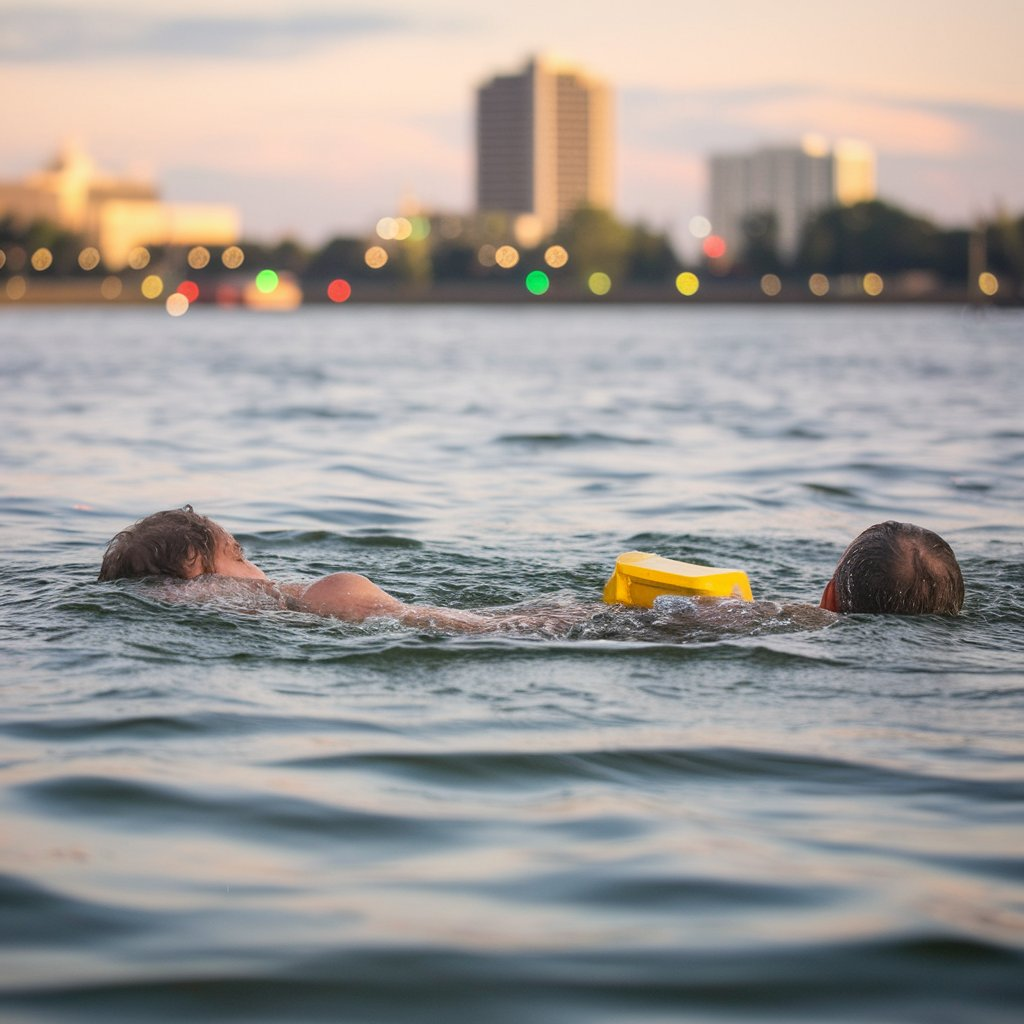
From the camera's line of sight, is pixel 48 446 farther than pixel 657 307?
No

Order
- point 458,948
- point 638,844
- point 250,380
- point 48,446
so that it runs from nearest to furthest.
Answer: point 458,948, point 638,844, point 48,446, point 250,380

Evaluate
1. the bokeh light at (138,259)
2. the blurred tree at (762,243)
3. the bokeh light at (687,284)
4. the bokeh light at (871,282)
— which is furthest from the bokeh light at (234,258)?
the bokeh light at (871,282)

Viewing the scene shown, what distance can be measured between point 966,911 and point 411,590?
16.0 feet

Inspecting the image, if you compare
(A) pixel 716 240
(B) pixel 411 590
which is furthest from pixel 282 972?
(A) pixel 716 240

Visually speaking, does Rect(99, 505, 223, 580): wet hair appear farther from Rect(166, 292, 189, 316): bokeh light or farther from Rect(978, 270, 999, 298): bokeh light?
Rect(978, 270, 999, 298): bokeh light

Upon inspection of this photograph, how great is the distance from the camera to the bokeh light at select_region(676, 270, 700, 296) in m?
170

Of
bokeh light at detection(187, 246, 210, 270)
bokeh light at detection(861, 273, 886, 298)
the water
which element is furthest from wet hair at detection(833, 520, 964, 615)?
bokeh light at detection(187, 246, 210, 270)

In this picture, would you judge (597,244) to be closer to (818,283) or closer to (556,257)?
(556,257)

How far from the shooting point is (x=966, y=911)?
3814mm

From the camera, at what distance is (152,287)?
17412 cm

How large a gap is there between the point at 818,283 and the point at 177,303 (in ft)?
209

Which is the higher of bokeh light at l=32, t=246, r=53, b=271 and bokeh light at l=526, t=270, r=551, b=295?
bokeh light at l=32, t=246, r=53, b=271

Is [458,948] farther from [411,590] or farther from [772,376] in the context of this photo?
[772,376]

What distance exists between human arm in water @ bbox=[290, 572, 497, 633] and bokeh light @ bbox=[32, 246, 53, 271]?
172m
